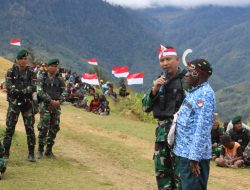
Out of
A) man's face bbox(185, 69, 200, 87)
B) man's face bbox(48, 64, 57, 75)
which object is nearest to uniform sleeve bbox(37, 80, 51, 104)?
man's face bbox(48, 64, 57, 75)

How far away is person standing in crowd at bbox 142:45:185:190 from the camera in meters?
6.12

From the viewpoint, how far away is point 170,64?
6.12 meters

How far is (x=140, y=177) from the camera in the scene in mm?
10188

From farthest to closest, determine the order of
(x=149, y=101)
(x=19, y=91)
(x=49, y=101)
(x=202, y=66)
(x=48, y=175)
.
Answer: (x=49, y=101) → (x=19, y=91) → (x=48, y=175) → (x=149, y=101) → (x=202, y=66)

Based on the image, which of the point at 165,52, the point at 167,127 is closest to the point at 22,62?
the point at 165,52

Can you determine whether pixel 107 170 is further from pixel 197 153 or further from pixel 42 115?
pixel 197 153

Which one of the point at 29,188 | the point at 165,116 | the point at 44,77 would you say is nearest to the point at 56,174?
the point at 29,188

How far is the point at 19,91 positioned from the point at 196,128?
526cm

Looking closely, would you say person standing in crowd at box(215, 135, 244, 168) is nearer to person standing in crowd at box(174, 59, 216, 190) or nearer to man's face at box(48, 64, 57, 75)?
man's face at box(48, 64, 57, 75)

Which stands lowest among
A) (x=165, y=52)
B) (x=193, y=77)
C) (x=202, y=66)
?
(x=193, y=77)

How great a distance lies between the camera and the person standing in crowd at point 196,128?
534 cm

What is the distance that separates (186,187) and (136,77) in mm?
24523

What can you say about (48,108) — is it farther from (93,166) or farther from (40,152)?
(93,166)

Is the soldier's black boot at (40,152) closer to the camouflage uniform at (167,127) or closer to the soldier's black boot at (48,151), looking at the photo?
the soldier's black boot at (48,151)
